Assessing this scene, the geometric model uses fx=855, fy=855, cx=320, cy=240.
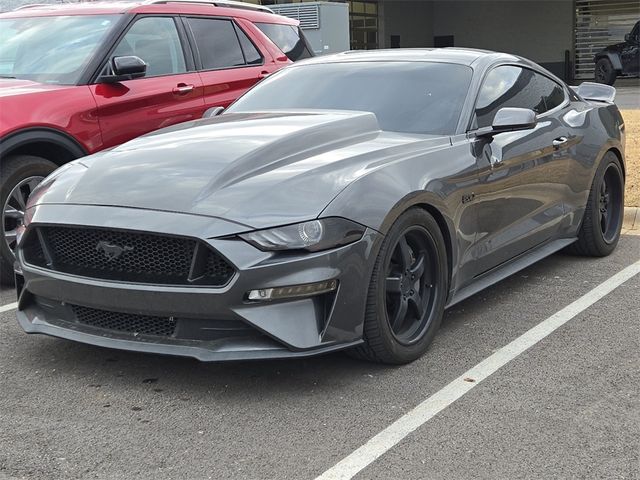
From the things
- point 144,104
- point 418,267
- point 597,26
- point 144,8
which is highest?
point 597,26

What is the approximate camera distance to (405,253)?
4129 millimetres

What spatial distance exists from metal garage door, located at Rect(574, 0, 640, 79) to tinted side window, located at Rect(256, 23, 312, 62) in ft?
84.9

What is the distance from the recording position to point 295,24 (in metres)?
8.35

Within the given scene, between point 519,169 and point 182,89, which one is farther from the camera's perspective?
point 182,89

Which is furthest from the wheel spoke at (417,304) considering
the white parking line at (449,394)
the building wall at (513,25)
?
the building wall at (513,25)

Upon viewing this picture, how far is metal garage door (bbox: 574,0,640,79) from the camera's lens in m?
31.0

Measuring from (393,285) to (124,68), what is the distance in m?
2.97

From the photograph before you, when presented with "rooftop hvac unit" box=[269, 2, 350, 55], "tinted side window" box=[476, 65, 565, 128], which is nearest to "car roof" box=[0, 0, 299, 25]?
"tinted side window" box=[476, 65, 565, 128]

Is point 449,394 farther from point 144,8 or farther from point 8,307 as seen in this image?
point 144,8

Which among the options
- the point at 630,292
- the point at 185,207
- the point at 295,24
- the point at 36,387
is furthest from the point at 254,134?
the point at 295,24

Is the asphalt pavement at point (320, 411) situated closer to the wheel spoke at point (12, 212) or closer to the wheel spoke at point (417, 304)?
the wheel spoke at point (417, 304)

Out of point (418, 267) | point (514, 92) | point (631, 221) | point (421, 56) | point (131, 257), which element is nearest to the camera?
point (131, 257)

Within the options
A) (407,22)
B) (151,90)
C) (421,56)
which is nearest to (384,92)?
(421,56)

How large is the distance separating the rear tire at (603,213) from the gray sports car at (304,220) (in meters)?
0.90
